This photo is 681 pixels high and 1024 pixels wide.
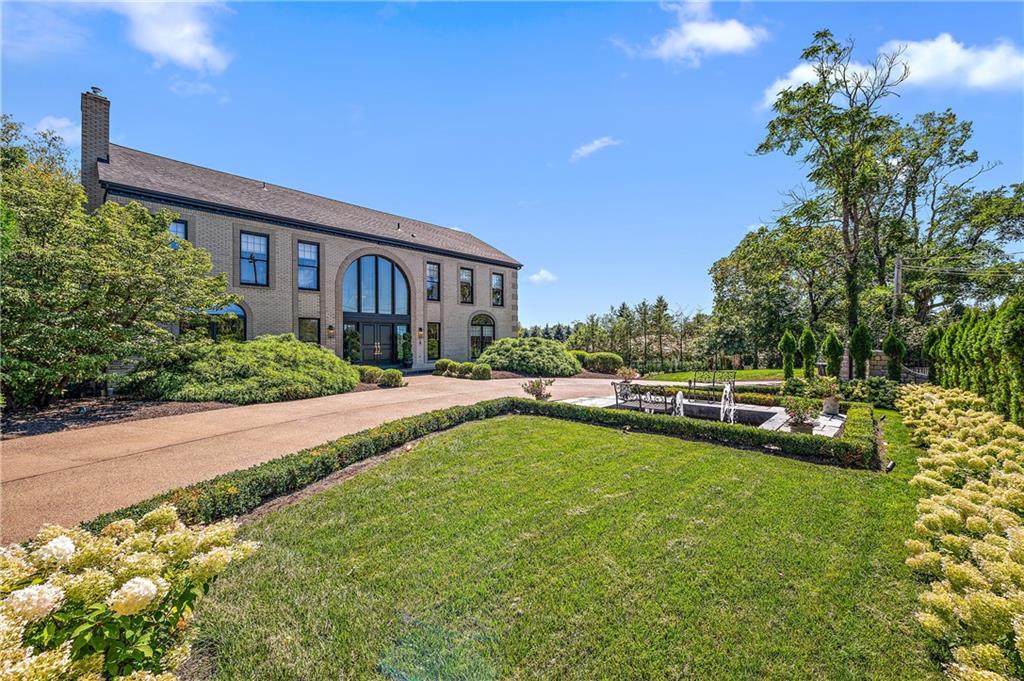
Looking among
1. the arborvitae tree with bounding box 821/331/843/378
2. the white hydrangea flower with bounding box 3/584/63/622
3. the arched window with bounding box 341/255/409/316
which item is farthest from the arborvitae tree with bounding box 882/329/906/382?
the arched window with bounding box 341/255/409/316

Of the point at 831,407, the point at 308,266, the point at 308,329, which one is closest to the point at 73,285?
the point at 308,329

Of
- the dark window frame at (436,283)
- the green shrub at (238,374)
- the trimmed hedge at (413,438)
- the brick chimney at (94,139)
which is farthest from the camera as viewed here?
the dark window frame at (436,283)

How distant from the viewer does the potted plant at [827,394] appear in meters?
10.3

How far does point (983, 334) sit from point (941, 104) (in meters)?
20.5

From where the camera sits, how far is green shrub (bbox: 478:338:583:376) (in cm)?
2031

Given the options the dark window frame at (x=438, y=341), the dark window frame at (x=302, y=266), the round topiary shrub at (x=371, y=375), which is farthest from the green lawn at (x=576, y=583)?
the dark window frame at (x=438, y=341)

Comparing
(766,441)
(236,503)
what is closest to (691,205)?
(766,441)

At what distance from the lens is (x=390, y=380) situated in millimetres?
15062

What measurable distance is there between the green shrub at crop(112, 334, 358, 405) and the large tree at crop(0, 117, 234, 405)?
0.82 m

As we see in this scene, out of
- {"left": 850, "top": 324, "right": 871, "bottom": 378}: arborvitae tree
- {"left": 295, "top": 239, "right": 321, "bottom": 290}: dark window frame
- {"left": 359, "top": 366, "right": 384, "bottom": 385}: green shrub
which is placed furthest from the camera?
{"left": 295, "top": 239, "right": 321, "bottom": 290}: dark window frame

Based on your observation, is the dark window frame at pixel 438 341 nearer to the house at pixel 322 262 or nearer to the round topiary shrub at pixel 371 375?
the house at pixel 322 262

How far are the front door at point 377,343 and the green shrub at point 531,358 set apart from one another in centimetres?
477

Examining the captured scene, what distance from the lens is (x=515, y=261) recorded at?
2805 cm

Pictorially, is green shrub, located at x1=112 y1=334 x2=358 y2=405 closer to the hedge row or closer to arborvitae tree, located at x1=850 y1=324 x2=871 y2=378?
the hedge row
